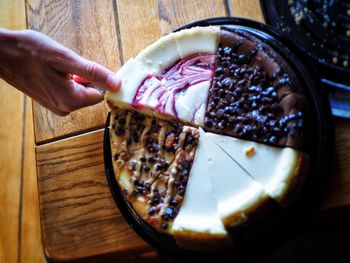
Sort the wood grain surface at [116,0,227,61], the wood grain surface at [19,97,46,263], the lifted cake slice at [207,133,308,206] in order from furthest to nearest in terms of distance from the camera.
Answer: the wood grain surface at [19,97,46,263]
the wood grain surface at [116,0,227,61]
the lifted cake slice at [207,133,308,206]

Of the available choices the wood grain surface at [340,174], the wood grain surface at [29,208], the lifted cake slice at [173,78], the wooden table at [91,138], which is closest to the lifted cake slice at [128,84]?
the lifted cake slice at [173,78]

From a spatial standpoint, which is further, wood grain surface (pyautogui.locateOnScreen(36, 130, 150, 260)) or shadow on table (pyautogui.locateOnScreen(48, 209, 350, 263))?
shadow on table (pyautogui.locateOnScreen(48, 209, 350, 263))

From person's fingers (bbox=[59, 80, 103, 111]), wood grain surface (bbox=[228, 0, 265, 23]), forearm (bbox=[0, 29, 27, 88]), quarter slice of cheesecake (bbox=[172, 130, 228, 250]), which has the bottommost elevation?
quarter slice of cheesecake (bbox=[172, 130, 228, 250])

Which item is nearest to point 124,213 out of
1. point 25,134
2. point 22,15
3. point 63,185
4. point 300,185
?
point 63,185

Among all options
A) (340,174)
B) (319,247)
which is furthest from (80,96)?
(319,247)

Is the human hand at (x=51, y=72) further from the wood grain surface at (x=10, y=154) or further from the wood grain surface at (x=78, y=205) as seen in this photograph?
the wood grain surface at (x=10, y=154)

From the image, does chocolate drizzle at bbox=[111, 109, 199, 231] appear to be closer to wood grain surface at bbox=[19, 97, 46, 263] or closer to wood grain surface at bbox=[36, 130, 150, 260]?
wood grain surface at bbox=[36, 130, 150, 260]

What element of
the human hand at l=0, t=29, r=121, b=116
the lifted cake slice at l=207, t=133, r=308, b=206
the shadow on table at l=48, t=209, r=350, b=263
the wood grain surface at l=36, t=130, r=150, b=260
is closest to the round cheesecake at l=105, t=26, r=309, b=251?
the lifted cake slice at l=207, t=133, r=308, b=206
